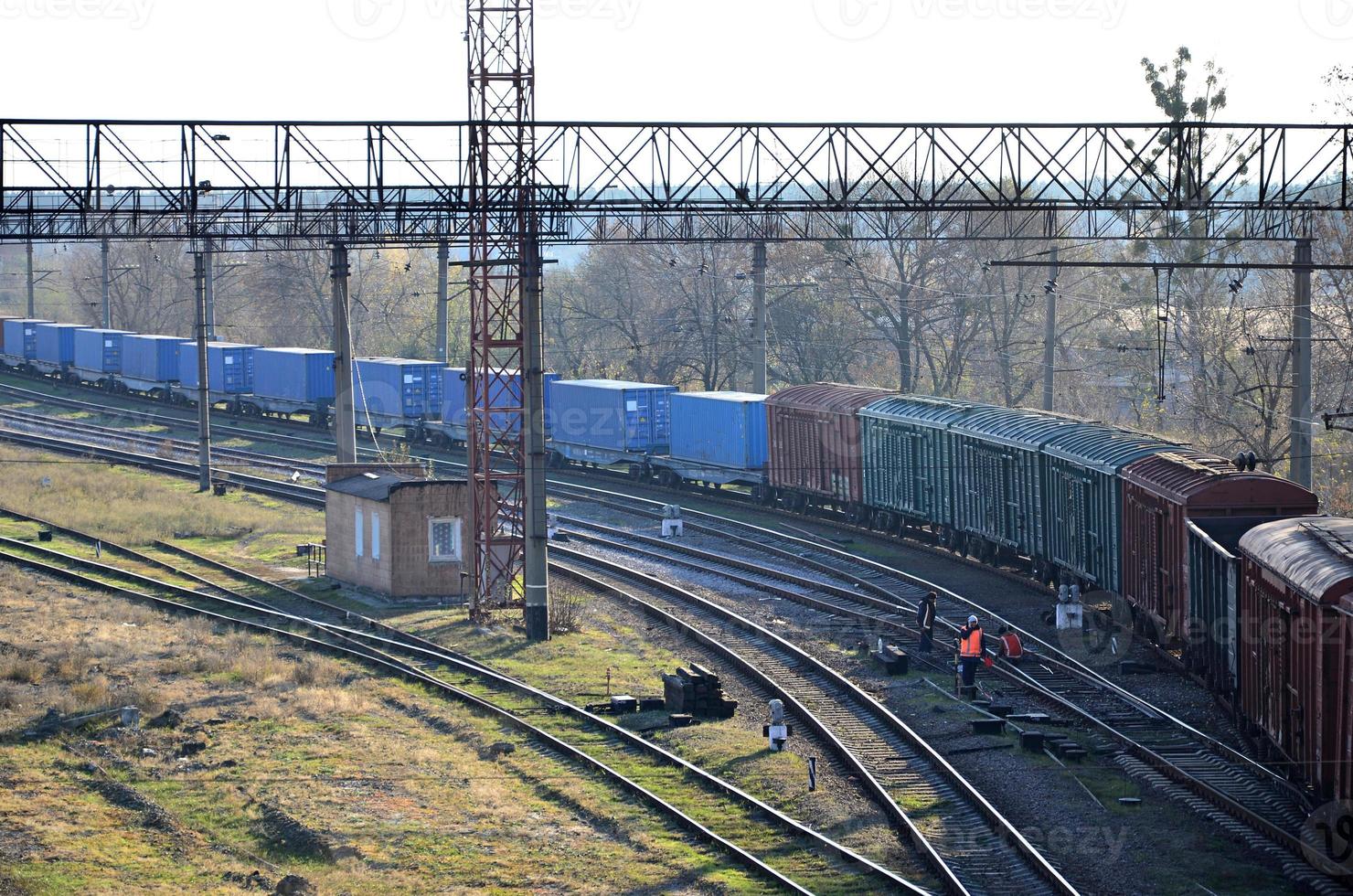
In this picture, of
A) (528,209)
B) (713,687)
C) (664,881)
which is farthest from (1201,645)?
(528,209)

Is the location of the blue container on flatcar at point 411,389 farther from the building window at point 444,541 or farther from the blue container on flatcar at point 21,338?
the blue container on flatcar at point 21,338

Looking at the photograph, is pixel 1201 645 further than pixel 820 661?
No

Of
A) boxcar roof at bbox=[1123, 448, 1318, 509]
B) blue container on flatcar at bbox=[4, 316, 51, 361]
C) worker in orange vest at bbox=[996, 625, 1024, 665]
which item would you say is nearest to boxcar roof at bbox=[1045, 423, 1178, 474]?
boxcar roof at bbox=[1123, 448, 1318, 509]

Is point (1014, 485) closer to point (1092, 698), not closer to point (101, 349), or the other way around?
point (1092, 698)

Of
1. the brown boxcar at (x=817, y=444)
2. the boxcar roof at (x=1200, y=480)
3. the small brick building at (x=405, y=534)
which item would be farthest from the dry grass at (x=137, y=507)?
the boxcar roof at (x=1200, y=480)

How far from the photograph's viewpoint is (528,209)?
90.0 feet

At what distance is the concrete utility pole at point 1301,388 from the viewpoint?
28.9 m

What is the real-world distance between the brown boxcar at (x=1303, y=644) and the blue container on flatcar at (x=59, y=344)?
62482 millimetres

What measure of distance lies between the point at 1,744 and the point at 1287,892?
53.6 feet

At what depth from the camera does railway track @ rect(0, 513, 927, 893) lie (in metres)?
16.1

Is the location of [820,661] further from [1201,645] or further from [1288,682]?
[1288,682]

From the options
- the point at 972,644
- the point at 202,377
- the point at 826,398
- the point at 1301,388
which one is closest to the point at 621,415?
the point at 826,398

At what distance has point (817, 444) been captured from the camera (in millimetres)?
40438

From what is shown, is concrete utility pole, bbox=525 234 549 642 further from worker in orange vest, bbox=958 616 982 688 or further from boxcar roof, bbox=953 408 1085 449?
boxcar roof, bbox=953 408 1085 449
